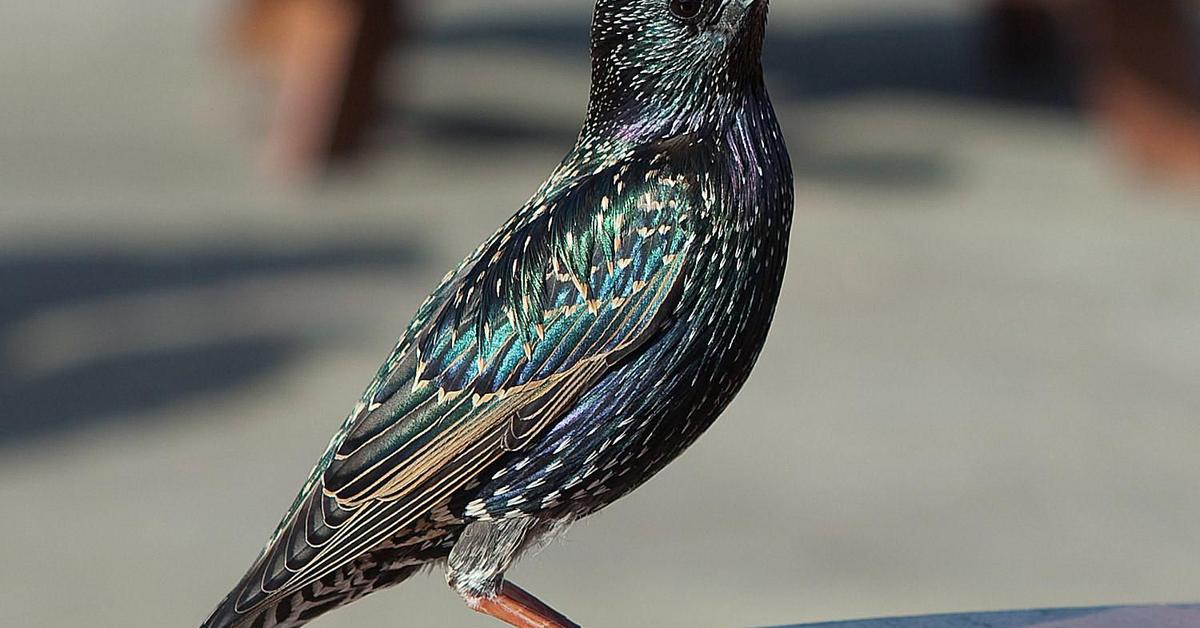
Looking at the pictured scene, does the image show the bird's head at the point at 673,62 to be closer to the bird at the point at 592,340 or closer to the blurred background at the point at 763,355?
the bird at the point at 592,340

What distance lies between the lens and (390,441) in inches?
92.6

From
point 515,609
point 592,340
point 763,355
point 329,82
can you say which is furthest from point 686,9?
point 329,82

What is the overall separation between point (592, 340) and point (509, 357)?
0.34ft

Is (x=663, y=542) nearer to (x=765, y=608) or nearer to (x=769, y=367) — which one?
(x=765, y=608)

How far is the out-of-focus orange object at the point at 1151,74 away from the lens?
8.58 m

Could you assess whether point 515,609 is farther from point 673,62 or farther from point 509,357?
point 673,62

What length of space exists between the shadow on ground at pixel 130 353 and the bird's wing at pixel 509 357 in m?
4.22

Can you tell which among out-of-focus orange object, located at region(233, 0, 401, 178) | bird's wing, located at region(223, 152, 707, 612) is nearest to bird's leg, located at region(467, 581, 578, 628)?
bird's wing, located at region(223, 152, 707, 612)

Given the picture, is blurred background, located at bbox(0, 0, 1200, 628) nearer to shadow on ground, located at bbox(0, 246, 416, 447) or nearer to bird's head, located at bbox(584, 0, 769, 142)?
shadow on ground, located at bbox(0, 246, 416, 447)

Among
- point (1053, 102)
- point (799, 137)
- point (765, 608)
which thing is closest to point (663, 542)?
point (765, 608)

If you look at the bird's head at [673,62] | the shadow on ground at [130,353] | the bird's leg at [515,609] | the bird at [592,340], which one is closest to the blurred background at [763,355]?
the shadow on ground at [130,353]

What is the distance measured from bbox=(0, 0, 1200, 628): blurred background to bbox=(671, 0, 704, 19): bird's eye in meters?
3.03

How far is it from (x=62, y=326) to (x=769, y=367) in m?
2.64

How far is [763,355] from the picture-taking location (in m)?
6.91
